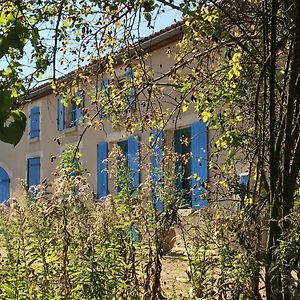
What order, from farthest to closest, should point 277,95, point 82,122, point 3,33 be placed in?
point 82,122 → point 277,95 → point 3,33

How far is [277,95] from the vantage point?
353cm

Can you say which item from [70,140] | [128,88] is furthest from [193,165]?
[128,88]

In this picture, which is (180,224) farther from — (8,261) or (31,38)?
(31,38)

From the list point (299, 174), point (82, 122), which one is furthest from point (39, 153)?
point (299, 174)

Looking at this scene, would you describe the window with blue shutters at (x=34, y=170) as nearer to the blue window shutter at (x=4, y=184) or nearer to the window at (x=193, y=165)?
the blue window shutter at (x=4, y=184)

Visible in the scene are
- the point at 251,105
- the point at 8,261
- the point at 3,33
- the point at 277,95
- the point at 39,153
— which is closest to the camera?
the point at 3,33

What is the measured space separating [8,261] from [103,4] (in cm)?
173

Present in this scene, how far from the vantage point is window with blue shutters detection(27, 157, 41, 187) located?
18.2 metres

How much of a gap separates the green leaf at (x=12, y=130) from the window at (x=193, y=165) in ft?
7.43

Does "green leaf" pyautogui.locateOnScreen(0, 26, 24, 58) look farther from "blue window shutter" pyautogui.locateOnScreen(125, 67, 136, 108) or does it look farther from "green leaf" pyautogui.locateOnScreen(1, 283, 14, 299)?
"blue window shutter" pyautogui.locateOnScreen(125, 67, 136, 108)

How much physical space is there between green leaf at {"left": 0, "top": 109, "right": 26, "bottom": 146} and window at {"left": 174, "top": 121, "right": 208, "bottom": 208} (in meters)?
2.27

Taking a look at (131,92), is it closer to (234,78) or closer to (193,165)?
(234,78)

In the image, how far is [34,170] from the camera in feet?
60.4

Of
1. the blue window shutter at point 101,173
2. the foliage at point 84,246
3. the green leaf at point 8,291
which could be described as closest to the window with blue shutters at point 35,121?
the blue window shutter at point 101,173
